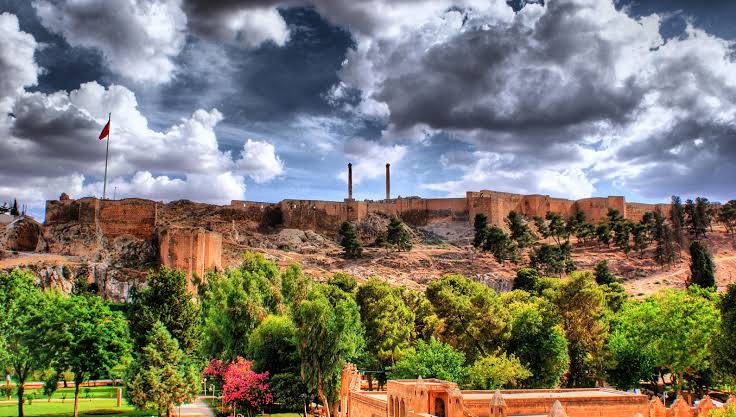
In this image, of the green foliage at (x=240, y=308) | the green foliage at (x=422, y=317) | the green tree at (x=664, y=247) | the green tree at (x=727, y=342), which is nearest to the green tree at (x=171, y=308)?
the green foliage at (x=240, y=308)

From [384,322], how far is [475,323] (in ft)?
17.7

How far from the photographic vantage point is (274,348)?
33.8 m

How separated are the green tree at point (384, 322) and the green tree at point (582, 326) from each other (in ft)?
30.5

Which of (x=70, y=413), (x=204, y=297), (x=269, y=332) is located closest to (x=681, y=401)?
(x=269, y=332)

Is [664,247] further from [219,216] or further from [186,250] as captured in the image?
[186,250]

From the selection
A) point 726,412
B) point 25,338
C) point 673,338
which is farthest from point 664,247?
point 25,338

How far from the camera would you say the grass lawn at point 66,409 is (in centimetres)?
3266

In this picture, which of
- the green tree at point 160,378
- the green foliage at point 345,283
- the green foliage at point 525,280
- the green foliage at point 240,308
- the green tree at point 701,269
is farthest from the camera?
the green foliage at point 525,280

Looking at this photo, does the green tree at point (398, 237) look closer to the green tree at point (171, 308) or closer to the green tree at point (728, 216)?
the green tree at point (171, 308)

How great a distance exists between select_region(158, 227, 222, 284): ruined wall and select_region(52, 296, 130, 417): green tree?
2509 centimetres

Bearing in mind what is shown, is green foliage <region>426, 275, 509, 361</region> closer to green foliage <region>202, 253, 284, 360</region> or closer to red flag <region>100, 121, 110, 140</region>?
green foliage <region>202, 253, 284, 360</region>

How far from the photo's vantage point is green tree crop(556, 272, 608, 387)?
38.4 m

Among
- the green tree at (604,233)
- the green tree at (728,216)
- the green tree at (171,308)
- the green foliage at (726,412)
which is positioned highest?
the green tree at (728,216)

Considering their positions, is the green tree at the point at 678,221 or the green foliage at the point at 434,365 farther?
the green tree at the point at 678,221
